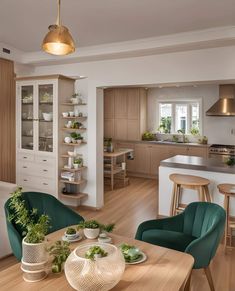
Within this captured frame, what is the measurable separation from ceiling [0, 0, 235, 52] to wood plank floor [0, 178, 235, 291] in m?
2.70

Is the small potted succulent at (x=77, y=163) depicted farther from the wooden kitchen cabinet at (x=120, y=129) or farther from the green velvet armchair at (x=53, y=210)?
the wooden kitchen cabinet at (x=120, y=129)

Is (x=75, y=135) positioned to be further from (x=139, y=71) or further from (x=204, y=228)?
(x=204, y=228)

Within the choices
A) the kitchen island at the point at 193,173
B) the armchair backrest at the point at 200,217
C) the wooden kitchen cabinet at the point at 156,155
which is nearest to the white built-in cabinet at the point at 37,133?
the kitchen island at the point at 193,173

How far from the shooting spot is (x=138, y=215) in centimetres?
456

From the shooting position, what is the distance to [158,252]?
1815 millimetres

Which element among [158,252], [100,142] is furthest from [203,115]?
[158,252]

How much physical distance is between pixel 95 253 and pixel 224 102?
5685 millimetres

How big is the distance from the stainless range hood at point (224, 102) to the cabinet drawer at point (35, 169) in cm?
389

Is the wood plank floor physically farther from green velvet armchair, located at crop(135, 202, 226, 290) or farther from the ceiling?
the ceiling

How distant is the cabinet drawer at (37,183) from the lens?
458cm

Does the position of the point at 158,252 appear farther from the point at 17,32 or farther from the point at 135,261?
the point at 17,32

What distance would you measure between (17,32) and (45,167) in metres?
2.12

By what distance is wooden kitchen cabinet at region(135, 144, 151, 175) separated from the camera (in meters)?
7.29

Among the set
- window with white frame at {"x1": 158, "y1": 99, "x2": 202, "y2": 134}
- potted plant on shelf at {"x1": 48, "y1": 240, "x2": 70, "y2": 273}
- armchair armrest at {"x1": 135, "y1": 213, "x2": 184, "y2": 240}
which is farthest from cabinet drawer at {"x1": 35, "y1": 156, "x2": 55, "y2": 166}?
window with white frame at {"x1": 158, "y1": 99, "x2": 202, "y2": 134}
